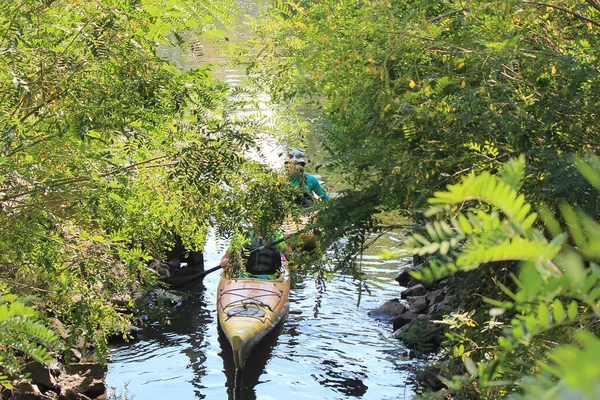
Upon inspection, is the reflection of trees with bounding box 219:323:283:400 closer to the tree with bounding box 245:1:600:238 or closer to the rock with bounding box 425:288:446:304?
the rock with bounding box 425:288:446:304

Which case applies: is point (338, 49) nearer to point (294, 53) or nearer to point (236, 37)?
point (294, 53)

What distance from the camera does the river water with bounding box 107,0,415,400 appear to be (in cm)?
926

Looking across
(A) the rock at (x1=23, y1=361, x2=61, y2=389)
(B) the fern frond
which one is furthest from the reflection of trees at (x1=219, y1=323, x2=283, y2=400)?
(B) the fern frond

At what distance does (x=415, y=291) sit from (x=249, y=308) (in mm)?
3307

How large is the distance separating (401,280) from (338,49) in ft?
24.2

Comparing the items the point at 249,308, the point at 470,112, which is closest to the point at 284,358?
the point at 249,308

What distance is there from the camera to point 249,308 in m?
10.2

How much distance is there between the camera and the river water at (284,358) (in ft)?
30.4

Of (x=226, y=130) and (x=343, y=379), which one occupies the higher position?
(x=226, y=130)

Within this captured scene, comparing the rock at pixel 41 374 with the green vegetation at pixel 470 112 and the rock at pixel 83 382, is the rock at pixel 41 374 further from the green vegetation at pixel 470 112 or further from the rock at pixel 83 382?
the green vegetation at pixel 470 112

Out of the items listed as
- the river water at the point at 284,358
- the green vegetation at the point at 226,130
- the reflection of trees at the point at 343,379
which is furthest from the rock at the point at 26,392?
the reflection of trees at the point at 343,379

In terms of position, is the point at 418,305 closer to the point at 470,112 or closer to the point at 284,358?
the point at 284,358

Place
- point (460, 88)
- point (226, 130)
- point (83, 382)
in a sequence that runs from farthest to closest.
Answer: point (83, 382)
point (226, 130)
point (460, 88)

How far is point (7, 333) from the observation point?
3.08 meters
